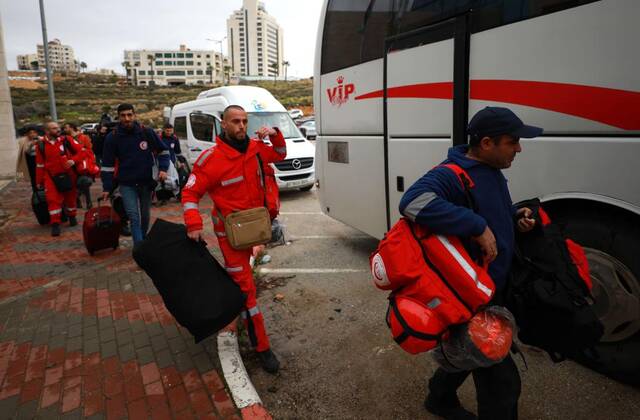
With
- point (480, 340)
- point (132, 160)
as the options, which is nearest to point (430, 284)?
point (480, 340)

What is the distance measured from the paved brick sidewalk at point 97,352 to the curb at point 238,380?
2.2 inches

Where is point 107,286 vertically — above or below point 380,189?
below

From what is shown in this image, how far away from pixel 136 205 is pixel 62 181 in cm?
257

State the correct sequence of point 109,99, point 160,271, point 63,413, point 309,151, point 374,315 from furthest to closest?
point 109,99, point 309,151, point 374,315, point 160,271, point 63,413

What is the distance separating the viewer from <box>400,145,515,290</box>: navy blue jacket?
1800mm

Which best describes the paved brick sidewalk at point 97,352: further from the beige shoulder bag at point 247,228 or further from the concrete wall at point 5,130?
the concrete wall at point 5,130

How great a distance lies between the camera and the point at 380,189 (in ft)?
16.1

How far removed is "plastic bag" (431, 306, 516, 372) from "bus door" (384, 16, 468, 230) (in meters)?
2.06

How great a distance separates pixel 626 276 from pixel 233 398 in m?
2.81

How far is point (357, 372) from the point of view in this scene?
3.23 m

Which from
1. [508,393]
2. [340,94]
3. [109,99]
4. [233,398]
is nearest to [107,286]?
[233,398]

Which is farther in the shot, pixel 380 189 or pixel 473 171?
pixel 380 189

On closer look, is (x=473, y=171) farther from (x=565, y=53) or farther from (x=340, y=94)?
(x=340, y=94)

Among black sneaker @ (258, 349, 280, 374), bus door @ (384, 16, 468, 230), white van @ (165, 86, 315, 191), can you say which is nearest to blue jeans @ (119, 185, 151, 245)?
black sneaker @ (258, 349, 280, 374)
